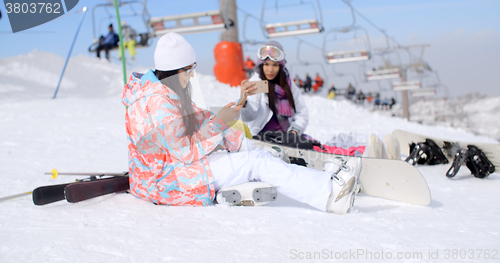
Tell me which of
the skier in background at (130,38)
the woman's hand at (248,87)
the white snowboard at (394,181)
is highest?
the skier in background at (130,38)

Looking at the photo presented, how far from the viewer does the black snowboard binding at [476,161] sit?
238 cm

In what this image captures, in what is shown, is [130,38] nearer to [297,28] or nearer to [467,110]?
[297,28]

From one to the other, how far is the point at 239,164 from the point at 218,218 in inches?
10.7

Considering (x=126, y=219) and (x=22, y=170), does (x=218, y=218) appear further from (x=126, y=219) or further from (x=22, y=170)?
(x=22, y=170)

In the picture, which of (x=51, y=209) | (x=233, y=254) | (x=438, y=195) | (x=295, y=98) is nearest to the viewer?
(x=233, y=254)

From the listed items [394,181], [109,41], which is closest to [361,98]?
[109,41]

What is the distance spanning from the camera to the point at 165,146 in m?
1.54

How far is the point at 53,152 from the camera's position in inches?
125

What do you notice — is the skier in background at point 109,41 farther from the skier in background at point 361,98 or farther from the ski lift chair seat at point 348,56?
the skier in background at point 361,98

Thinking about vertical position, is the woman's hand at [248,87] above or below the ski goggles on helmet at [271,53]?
below

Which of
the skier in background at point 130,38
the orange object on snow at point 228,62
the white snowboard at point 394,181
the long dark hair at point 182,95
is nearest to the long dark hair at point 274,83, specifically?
the white snowboard at point 394,181

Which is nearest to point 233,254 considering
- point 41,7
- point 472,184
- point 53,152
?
point 41,7

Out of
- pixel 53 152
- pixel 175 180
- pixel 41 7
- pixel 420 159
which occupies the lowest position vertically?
pixel 420 159

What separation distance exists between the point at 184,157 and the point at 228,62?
759 cm
